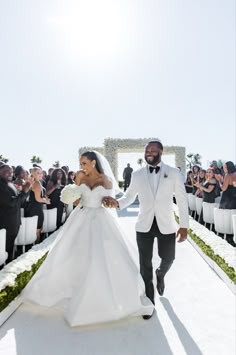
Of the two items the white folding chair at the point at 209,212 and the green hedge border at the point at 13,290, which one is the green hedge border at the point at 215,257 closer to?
the white folding chair at the point at 209,212

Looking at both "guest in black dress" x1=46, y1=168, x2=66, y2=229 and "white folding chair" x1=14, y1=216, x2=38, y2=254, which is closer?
"white folding chair" x1=14, y1=216, x2=38, y2=254

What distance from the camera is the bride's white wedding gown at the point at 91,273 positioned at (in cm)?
354

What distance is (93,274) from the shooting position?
3.65 meters

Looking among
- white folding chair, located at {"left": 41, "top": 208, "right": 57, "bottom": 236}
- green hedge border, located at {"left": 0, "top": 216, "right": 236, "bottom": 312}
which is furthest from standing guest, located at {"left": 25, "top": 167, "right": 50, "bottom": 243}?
green hedge border, located at {"left": 0, "top": 216, "right": 236, "bottom": 312}

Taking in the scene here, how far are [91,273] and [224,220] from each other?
4.85m

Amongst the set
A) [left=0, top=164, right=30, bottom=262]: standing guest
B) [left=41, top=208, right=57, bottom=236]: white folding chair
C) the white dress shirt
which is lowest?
[left=41, top=208, right=57, bottom=236]: white folding chair

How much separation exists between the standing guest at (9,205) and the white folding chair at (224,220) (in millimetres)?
4257

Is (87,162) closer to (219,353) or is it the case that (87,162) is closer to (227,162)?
(219,353)

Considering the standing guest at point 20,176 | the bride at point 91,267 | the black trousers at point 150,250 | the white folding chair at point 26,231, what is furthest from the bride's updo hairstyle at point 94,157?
the standing guest at point 20,176

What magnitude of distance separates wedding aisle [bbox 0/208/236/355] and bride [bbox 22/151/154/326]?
0.43ft

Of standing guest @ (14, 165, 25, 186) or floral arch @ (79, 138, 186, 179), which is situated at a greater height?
floral arch @ (79, 138, 186, 179)

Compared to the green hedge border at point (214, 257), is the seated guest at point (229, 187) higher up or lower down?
higher up

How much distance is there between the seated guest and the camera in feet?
26.0

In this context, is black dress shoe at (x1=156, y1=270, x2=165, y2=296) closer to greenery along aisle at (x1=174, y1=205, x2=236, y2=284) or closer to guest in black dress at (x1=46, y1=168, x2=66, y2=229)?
greenery along aisle at (x1=174, y1=205, x2=236, y2=284)
